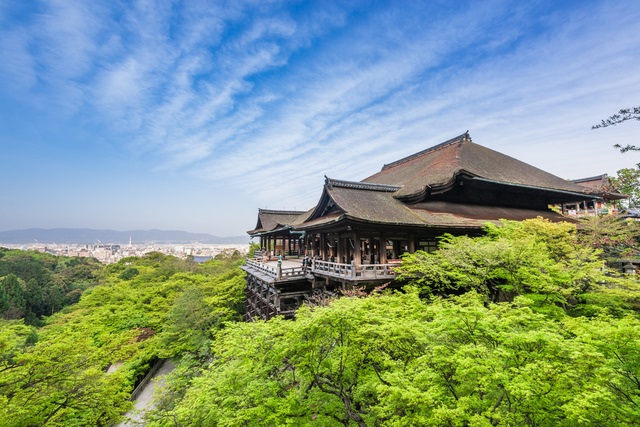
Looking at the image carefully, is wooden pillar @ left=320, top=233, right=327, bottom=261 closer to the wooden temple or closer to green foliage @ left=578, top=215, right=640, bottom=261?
the wooden temple

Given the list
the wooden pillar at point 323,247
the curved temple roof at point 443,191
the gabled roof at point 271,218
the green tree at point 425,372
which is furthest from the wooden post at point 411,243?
the gabled roof at point 271,218

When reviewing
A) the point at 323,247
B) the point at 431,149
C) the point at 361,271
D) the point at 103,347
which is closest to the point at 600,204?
the point at 431,149

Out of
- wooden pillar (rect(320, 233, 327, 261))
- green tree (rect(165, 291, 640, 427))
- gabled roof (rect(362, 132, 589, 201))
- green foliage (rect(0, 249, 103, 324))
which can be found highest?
gabled roof (rect(362, 132, 589, 201))

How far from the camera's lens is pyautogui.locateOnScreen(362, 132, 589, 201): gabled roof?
58.0 ft

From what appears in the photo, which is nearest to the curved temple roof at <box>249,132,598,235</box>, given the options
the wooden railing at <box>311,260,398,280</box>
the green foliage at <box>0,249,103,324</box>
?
the wooden railing at <box>311,260,398,280</box>

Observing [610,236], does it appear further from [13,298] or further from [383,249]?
[13,298]

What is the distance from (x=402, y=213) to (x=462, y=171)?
497 cm

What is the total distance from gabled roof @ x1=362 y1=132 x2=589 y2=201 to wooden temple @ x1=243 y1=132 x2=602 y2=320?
3.3 inches

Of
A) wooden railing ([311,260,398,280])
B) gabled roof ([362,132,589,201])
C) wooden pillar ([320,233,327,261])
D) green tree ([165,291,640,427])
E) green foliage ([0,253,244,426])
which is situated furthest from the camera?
wooden pillar ([320,233,327,261])

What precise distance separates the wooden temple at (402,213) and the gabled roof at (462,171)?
0.08 metres

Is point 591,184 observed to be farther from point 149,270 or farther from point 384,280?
point 149,270

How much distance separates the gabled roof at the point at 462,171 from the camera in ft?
58.0

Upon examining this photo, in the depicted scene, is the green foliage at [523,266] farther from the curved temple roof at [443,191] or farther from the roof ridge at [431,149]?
the roof ridge at [431,149]

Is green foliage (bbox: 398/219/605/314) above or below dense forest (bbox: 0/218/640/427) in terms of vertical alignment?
above
